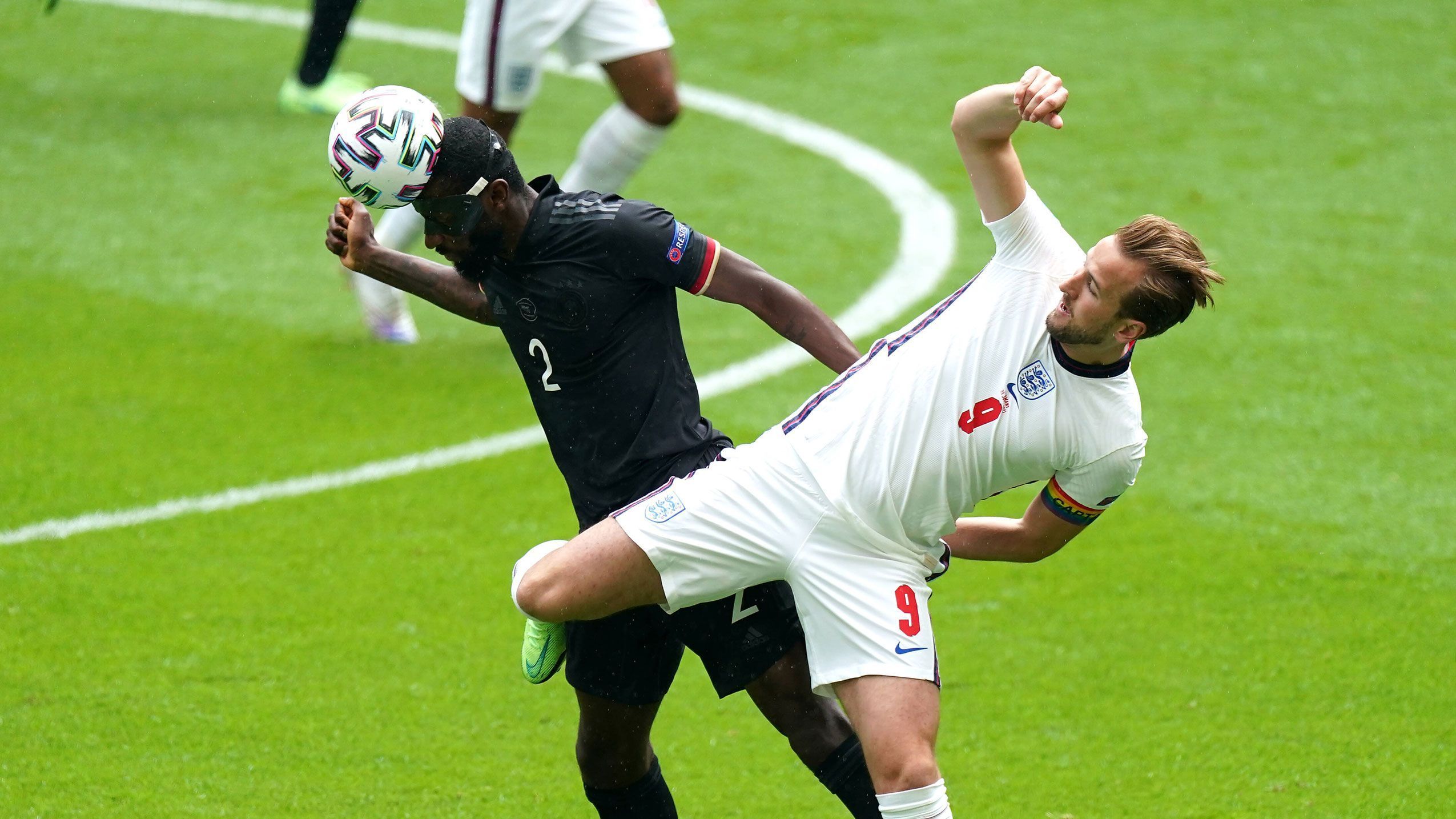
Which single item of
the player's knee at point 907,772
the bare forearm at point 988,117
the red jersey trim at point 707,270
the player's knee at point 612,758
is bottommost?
the player's knee at point 612,758

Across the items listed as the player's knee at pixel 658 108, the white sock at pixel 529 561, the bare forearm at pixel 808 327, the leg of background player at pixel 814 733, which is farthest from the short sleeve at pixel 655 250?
the player's knee at pixel 658 108

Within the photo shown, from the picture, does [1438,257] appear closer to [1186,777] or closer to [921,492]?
[1186,777]

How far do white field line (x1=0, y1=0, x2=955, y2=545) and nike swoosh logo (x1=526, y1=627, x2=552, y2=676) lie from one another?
2.98 m

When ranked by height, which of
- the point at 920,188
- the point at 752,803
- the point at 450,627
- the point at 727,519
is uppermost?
the point at 727,519

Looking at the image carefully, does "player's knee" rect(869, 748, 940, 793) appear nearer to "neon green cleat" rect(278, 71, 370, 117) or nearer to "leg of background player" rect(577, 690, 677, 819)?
"leg of background player" rect(577, 690, 677, 819)

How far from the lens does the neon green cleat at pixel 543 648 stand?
168 inches

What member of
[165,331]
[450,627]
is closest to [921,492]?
[450,627]

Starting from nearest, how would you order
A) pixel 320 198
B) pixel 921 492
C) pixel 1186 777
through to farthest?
pixel 921 492
pixel 1186 777
pixel 320 198

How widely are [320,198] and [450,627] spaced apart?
16.0 feet

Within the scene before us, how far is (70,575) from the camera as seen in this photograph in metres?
6.27

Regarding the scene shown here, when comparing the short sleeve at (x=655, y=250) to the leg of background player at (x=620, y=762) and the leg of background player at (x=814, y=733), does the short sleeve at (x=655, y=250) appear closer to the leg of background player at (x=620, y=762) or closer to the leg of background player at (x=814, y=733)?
the leg of background player at (x=814, y=733)

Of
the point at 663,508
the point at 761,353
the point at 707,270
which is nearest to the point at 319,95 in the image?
the point at 761,353

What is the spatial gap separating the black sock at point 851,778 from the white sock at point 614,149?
14.1ft

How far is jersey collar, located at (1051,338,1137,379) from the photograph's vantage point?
3.88m
